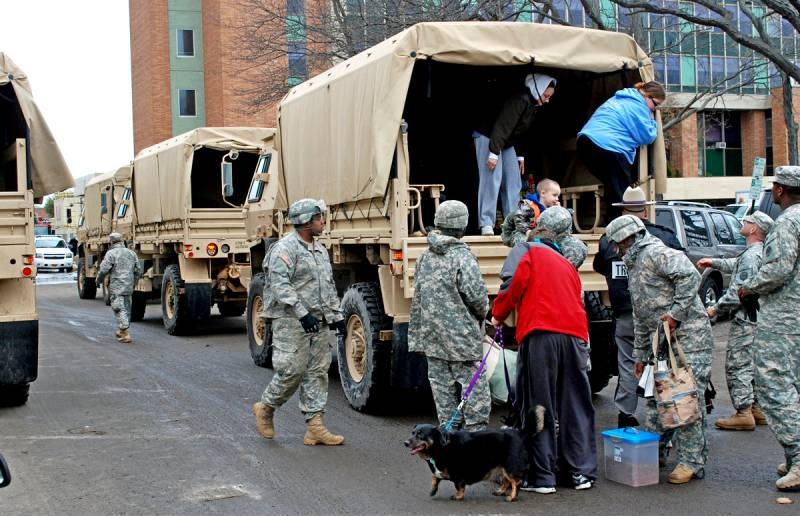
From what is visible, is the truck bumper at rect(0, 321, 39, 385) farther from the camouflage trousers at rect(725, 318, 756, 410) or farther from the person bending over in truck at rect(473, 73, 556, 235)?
the camouflage trousers at rect(725, 318, 756, 410)

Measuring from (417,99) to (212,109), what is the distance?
35990 millimetres

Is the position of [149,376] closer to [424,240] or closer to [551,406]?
[424,240]

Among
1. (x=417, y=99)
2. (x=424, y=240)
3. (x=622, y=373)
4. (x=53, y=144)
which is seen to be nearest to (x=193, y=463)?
(x=424, y=240)

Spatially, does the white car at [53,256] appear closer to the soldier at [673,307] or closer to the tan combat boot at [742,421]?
the tan combat boot at [742,421]

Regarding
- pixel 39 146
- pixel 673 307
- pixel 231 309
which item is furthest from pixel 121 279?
pixel 673 307

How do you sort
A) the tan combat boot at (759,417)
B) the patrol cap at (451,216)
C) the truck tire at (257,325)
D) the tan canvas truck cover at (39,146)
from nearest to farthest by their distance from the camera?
1. the patrol cap at (451,216)
2. the tan combat boot at (759,417)
3. the tan canvas truck cover at (39,146)
4. the truck tire at (257,325)

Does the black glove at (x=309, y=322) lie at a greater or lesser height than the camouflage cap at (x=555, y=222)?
lesser

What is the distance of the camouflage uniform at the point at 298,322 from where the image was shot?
7387 mm

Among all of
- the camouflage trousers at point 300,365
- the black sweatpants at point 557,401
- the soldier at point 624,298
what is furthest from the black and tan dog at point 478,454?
the camouflage trousers at point 300,365

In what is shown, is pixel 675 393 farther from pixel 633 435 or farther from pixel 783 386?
pixel 783 386

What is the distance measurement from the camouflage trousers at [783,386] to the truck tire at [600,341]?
2528mm

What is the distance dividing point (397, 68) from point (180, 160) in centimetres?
885

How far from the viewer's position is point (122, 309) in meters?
15.0

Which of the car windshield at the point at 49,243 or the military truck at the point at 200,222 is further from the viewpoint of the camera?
the car windshield at the point at 49,243
